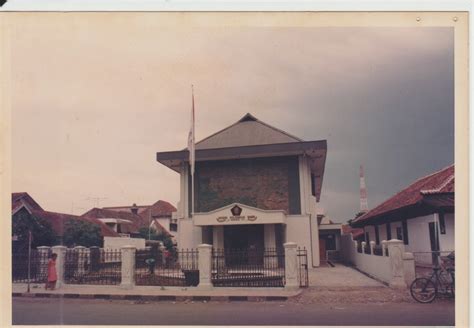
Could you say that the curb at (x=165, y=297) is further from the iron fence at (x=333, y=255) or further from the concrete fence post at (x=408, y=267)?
the iron fence at (x=333, y=255)

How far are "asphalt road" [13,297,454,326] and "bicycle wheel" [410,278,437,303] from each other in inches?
8.0

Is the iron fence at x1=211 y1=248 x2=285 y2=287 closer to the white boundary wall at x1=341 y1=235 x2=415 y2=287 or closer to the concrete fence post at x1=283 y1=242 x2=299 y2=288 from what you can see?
the concrete fence post at x1=283 y1=242 x2=299 y2=288

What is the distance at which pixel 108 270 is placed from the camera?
602 inches

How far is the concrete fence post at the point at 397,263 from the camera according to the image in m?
12.2

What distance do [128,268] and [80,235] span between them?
1257 centimetres

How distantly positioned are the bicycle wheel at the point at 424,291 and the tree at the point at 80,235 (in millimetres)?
18536

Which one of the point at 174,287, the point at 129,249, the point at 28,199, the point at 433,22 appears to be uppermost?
the point at 433,22

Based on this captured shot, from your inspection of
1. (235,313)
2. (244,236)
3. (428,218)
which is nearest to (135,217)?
(244,236)

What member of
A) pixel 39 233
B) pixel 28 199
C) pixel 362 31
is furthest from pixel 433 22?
pixel 39 233

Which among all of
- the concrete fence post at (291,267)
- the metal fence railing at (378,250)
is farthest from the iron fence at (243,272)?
the metal fence railing at (378,250)

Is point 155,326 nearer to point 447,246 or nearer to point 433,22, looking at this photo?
point 433,22

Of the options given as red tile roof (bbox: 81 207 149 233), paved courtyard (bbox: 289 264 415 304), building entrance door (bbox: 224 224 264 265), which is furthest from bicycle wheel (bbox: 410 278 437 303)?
red tile roof (bbox: 81 207 149 233)

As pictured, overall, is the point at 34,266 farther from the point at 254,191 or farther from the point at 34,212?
the point at 254,191
